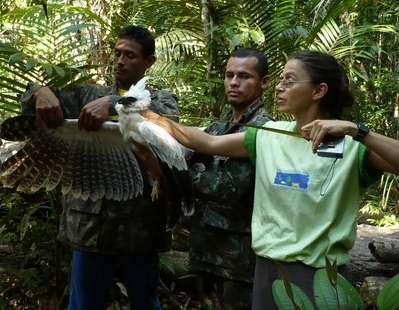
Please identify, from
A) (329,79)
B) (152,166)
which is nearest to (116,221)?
(152,166)

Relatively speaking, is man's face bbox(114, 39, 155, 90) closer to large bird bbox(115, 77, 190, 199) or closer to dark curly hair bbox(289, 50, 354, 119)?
large bird bbox(115, 77, 190, 199)

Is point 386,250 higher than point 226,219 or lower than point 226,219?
lower

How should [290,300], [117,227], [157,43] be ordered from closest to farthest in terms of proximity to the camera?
[290,300] → [117,227] → [157,43]

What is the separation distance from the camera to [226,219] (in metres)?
2.53

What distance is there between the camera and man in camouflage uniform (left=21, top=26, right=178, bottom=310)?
9.23 feet

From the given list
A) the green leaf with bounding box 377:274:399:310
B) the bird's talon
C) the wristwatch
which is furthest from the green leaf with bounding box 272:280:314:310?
the bird's talon

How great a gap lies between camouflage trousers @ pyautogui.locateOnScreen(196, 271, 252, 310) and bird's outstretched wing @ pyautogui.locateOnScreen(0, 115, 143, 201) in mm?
568

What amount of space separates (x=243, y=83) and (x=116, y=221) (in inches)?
36.1

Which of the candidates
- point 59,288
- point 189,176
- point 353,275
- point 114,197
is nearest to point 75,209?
point 114,197

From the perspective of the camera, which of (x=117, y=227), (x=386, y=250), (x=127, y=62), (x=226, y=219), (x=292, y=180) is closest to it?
(x=292, y=180)

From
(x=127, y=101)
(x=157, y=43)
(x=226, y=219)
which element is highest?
(x=157, y=43)

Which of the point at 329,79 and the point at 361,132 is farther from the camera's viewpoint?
the point at 329,79

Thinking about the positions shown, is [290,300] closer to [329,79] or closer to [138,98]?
[329,79]

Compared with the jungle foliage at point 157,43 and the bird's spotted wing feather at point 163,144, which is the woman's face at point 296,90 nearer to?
the bird's spotted wing feather at point 163,144
